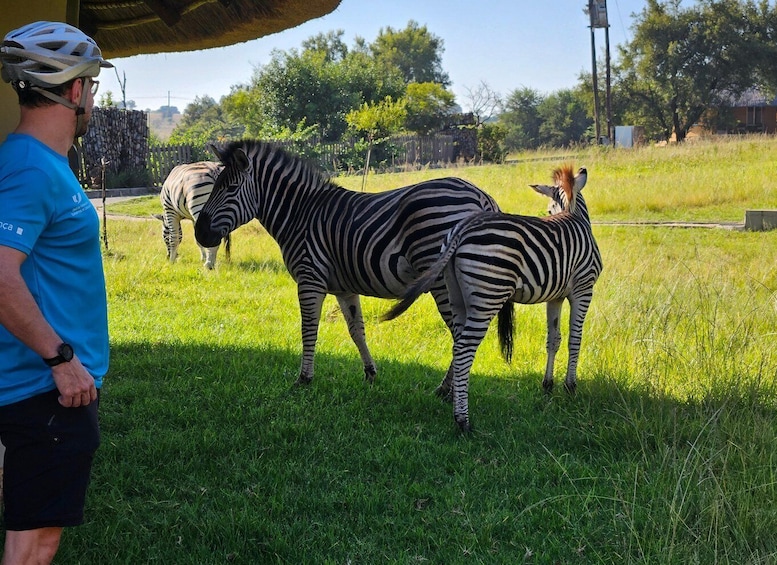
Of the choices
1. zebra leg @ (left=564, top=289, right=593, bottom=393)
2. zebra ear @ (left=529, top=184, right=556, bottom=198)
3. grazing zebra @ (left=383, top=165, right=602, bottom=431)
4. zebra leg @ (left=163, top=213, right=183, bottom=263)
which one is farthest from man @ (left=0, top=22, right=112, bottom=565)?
zebra leg @ (left=163, top=213, right=183, bottom=263)

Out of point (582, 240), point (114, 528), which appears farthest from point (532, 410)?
point (114, 528)

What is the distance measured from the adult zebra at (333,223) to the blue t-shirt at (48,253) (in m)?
3.14

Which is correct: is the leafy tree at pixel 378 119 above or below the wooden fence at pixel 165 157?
above

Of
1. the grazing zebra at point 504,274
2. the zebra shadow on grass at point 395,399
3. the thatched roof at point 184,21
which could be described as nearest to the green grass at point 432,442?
the zebra shadow on grass at point 395,399

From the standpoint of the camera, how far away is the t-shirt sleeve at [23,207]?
86.8 inches

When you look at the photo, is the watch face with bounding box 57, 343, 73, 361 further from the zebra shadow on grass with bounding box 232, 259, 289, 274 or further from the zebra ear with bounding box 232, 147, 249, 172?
the zebra shadow on grass with bounding box 232, 259, 289, 274

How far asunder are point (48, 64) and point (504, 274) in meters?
3.20

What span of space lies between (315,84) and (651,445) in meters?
38.0

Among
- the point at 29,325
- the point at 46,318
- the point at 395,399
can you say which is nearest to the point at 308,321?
the point at 395,399

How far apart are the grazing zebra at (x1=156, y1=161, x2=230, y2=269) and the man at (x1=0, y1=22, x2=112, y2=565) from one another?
28.4 feet

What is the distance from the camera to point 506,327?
590 centimetres

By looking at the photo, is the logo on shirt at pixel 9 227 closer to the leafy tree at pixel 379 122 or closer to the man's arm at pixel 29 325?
the man's arm at pixel 29 325

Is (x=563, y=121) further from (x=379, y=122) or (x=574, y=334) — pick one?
(x=574, y=334)

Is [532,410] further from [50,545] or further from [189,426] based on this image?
[50,545]
